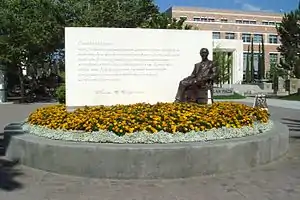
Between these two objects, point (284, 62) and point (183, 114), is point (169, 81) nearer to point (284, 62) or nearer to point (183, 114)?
point (183, 114)

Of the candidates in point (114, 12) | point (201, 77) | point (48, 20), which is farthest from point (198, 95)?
point (48, 20)

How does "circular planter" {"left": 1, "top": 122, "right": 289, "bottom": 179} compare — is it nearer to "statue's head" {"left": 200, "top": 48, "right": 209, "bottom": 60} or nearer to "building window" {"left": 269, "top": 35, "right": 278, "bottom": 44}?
"statue's head" {"left": 200, "top": 48, "right": 209, "bottom": 60}

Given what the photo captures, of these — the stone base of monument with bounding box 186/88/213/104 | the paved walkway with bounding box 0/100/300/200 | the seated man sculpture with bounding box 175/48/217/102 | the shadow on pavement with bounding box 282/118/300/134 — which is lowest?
the paved walkway with bounding box 0/100/300/200

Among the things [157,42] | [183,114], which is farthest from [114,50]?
[183,114]

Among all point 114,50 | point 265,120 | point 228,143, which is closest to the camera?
point 228,143

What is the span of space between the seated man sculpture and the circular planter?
2636 millimetres

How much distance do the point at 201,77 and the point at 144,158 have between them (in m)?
3.57

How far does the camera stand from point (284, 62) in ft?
163

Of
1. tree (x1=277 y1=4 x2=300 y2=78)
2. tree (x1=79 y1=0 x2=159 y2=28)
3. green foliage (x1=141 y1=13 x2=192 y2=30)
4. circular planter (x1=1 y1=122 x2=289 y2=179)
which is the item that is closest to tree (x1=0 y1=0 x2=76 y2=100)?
tree (x1=79 y1=0 x2=159 y2=28)

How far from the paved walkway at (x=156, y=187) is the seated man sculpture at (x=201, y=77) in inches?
117

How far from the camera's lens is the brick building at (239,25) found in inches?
3574

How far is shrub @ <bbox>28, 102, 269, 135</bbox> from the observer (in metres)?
7.12

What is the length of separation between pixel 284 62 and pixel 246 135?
147 feet

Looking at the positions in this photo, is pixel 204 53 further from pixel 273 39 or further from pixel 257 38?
pixel 273 39
